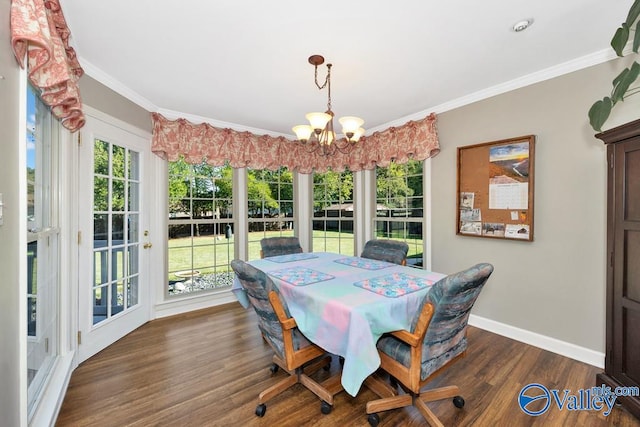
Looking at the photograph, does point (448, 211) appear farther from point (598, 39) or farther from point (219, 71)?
point (219, 71)

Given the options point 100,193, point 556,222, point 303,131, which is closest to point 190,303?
point 100,193

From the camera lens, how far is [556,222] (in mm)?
2564

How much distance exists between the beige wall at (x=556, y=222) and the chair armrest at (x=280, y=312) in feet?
7.69

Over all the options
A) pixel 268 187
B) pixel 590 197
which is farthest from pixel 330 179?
pixel 590 197

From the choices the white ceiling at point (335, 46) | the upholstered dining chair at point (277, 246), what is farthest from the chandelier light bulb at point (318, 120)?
the upholstered dining chair at point (277, 246)

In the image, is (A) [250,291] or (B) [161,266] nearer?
(A) [250,291]

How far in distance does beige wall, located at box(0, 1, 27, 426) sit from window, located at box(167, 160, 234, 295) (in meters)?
2.44

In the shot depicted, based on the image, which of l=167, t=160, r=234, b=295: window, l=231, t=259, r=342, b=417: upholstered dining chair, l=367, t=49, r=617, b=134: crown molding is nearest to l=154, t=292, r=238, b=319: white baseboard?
l=167, t=160, r=234, b=295: window

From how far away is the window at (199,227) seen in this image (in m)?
3.69

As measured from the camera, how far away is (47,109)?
2.03m

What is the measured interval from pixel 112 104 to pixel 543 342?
4631mm

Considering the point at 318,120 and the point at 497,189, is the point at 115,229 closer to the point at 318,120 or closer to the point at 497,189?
the point at 318,120

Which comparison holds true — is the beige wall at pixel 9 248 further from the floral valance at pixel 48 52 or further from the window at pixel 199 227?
the window at pixel 199 227

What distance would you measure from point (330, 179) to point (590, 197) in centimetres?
320
